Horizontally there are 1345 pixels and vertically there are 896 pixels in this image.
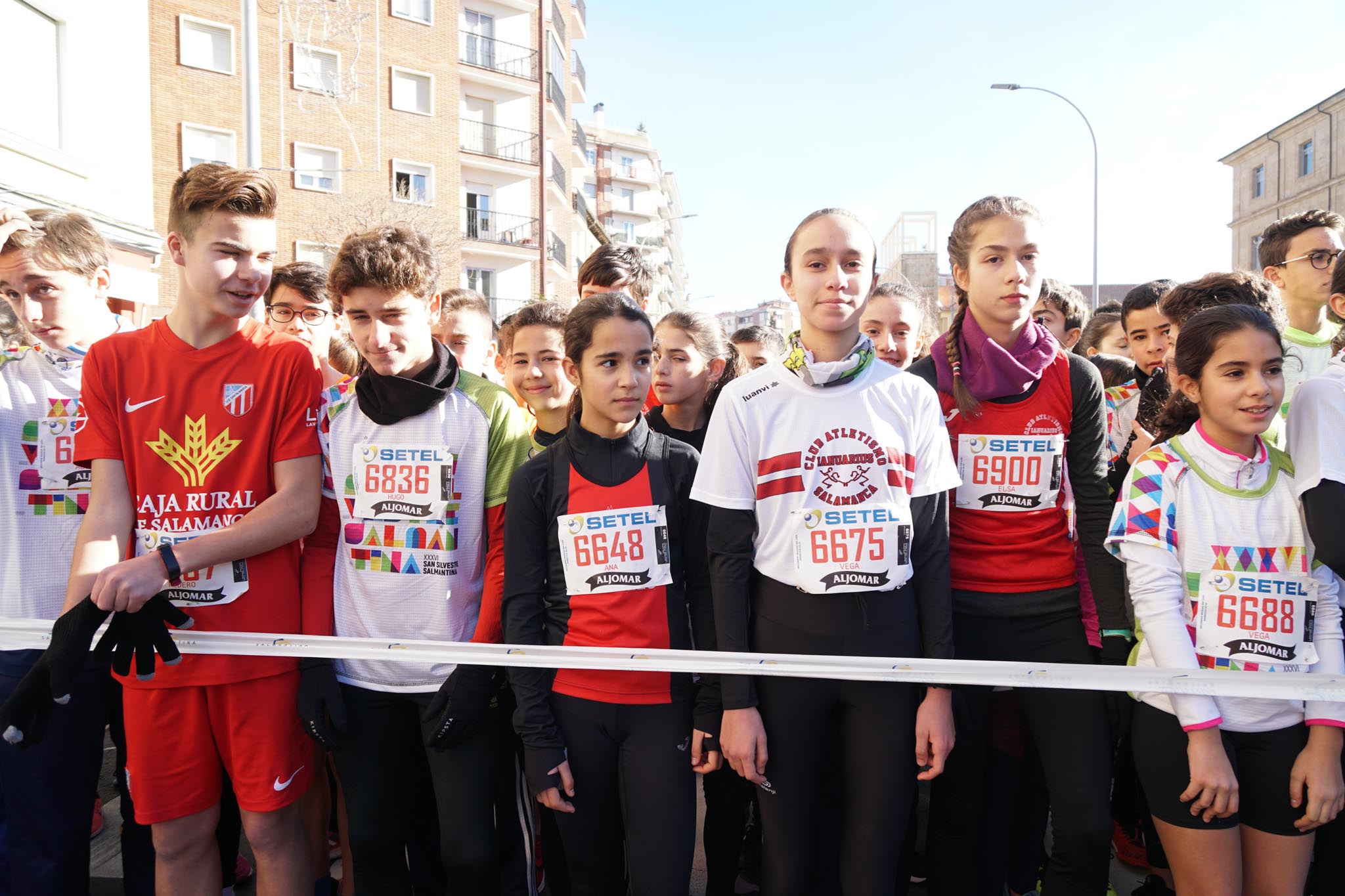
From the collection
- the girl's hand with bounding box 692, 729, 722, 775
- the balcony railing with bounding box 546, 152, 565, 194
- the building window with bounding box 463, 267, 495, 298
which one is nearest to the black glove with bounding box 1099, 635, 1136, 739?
→ the girl's hand with bounding box 692, 729, 722, 775

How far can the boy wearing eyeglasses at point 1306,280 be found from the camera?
3.39 meters

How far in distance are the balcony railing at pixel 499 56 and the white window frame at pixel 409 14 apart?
192 cm

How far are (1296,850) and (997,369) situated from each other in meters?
1.50

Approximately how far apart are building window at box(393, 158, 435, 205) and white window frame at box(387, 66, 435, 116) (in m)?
1.68

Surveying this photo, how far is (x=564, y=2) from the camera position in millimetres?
36469

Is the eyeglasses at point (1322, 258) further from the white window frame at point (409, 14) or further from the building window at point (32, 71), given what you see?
the white window frame at point (409, 14)

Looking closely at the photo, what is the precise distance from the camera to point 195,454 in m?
2.46

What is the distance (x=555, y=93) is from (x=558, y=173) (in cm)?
316

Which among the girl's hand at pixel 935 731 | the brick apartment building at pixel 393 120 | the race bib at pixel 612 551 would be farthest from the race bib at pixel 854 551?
the brick apartment building at pixel 393 120

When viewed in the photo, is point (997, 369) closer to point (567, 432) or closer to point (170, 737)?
point (567, 432)

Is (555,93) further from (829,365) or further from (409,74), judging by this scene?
(829,365)

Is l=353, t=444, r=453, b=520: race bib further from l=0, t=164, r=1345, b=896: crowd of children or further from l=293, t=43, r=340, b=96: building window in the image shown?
l=293, t=43, r=340, b=96: building window

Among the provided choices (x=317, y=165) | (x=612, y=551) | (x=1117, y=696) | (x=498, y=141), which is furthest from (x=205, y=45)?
(x=1117, y=696)

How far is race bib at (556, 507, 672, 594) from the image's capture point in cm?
239
